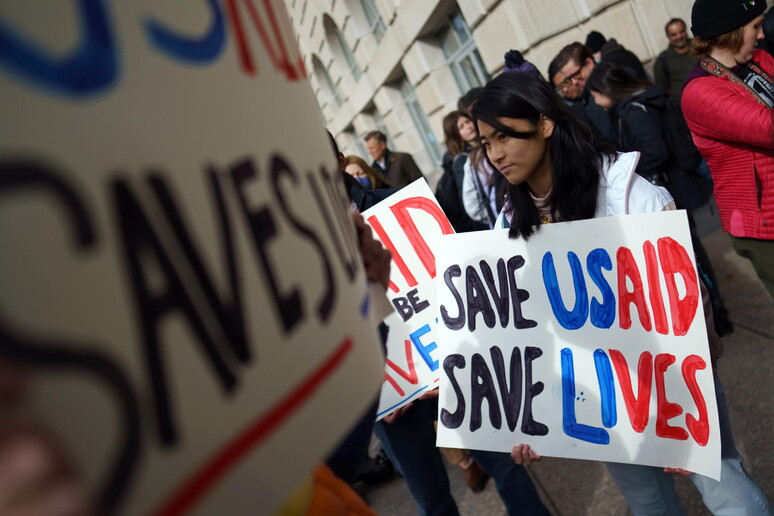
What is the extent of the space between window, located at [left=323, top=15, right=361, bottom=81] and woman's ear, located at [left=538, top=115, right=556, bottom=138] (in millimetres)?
11384

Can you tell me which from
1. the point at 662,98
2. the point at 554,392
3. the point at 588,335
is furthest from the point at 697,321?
the point at 662,98

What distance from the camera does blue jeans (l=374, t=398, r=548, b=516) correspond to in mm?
2008

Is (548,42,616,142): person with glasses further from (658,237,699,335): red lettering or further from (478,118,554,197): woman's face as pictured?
(658,237,699,335): red lettering

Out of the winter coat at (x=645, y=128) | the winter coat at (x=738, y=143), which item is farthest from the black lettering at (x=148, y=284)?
the winter coat at (x=645, y=128)

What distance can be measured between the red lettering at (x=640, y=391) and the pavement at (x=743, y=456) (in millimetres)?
983

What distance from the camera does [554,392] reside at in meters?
1.53

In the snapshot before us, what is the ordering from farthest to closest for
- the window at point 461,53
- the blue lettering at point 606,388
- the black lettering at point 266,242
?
the window at point 461,53
the blue lettering at point 606,388
the black lettering at point 266,242

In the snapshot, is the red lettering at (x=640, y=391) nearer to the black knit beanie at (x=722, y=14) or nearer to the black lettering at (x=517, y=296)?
the black lettering at (x=517, y=296)

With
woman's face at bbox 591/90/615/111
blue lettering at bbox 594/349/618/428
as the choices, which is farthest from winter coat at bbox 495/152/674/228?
woman's face at bbox 591/90/615/111

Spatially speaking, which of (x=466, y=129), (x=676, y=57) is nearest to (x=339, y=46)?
(x=676, y=57)

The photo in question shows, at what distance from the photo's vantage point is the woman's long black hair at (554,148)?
1540mm

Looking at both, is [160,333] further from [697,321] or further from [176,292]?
[697,321]

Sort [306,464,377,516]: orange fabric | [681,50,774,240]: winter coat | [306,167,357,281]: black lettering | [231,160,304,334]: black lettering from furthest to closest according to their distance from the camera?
[681,50,774,240]: winter coat < [306,464,377,516]: orange fabric < [306,167,357,281]: black lettering < [231,160,304,334]: black lettering

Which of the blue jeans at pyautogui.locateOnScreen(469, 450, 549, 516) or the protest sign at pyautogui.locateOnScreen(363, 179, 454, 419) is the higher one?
the protest sign at pyautogui.locateOnScreen(363, 179, 454, 419)
